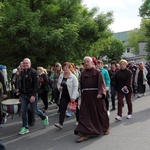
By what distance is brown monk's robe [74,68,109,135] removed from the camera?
253 inches

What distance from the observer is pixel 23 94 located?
7.08 meters

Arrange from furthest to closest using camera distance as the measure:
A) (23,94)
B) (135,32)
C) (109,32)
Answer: (135,32) → (109,32) → (23,94)

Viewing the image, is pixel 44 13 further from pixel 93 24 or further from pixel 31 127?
pixel 31 127

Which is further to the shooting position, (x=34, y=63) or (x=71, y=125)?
(x=34, y=63)

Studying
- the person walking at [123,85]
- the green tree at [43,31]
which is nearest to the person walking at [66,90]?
Result: the person walking at [123,85]

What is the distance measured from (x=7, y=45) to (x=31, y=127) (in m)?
7.50

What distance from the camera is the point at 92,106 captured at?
6516 millimetres

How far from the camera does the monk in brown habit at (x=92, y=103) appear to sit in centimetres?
642

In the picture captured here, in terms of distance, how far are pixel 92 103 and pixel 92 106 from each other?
0.22 feet

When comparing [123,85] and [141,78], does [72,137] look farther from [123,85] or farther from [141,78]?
[141,78]

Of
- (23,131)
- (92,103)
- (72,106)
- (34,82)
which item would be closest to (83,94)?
(92,103)

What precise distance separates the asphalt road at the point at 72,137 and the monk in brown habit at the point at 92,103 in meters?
0.29

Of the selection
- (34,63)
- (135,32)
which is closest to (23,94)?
(34,63)

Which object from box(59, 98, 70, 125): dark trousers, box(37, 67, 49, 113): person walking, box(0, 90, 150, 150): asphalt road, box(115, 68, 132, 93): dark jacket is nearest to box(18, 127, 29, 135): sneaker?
box(0, 90, 150, 150): asphalt road
